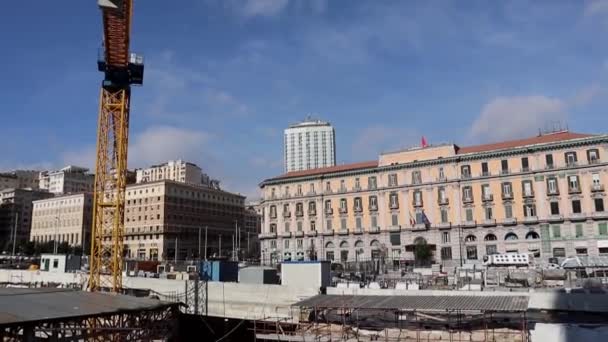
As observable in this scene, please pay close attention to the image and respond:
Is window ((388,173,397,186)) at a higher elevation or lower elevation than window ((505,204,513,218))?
higher

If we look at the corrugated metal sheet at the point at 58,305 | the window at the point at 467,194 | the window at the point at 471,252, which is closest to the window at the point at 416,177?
the window at the point at 467,194

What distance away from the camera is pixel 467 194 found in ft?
271

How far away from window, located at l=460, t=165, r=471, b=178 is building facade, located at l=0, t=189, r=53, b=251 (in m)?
139

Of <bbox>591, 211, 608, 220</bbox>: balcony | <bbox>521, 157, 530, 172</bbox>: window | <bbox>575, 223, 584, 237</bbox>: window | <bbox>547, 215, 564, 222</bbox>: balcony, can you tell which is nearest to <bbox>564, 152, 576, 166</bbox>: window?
<bbox>521, 157, 530, 172</bbox>: window

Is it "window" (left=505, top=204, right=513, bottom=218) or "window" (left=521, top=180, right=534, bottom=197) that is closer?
"window" (left=521, top=180, right=534, bottom=197)

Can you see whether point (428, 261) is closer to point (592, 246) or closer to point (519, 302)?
point (592, 246)

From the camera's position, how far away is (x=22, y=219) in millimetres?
168125

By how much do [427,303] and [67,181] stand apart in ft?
600

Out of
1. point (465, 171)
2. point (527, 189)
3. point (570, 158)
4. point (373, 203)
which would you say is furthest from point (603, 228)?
point (373, 203)

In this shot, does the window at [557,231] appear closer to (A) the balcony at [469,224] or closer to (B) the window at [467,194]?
(A) the balcony at [469,224]

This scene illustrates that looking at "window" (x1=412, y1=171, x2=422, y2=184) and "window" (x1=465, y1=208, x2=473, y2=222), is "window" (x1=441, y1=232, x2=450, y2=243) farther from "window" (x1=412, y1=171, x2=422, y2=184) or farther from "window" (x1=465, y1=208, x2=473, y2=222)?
"window" (x1=412, y1=171, x2=422, y2=184)

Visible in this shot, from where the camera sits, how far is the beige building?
7438 centimetres

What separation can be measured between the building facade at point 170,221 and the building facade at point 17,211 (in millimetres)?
53530

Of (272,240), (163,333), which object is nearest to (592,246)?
(272,240)
